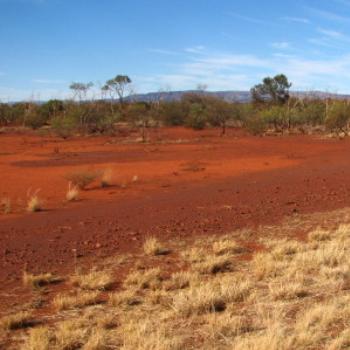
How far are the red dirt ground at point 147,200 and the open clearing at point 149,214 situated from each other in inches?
1.1

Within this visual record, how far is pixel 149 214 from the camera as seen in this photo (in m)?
13.7

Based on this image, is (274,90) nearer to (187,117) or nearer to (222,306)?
(187,117)

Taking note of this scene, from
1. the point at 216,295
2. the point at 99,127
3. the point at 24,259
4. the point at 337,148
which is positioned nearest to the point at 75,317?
the point at 216,295

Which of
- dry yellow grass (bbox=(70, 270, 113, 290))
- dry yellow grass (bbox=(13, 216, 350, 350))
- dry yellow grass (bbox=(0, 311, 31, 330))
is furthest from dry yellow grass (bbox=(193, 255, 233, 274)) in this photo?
dry yellow grass (bbox=(0, 311, 31, 330))

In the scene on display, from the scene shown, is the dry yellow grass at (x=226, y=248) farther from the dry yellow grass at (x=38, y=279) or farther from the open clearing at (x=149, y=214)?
the dry yellow grass at (x=38, y=279)

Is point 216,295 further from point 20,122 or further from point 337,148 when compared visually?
point 20,122

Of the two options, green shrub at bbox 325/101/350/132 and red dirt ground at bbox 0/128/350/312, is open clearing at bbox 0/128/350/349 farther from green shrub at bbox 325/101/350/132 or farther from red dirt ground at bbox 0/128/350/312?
green shrub at bbox 325/101/350/132

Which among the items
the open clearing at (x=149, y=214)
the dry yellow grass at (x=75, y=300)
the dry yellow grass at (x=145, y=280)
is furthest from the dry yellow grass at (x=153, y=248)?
the dry yellow grass at (x=75, y=300)

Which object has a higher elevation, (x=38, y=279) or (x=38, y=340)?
(x=38, y=340)

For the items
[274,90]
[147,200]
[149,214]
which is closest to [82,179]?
[147,200]

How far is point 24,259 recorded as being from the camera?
9586 mm

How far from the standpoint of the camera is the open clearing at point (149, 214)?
343 inches

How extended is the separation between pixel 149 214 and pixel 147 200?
2339 millimetres

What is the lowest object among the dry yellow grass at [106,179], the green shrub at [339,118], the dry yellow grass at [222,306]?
the dry yellow grass at [222,306]
